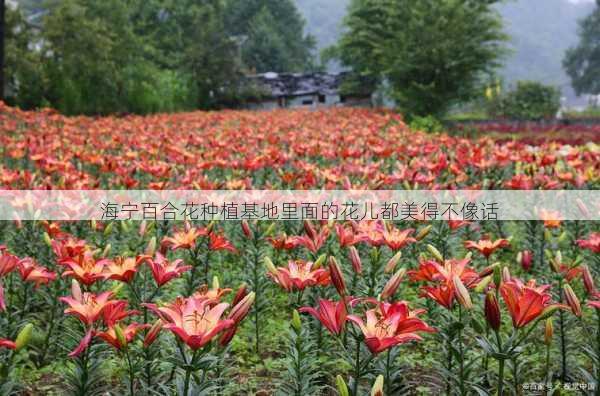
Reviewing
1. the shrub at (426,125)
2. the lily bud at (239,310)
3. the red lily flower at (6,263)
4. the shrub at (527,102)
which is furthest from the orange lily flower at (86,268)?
the shrub at (527,102)

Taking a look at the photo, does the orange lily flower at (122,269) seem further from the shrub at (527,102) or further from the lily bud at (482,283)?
the shrub at (527,102)

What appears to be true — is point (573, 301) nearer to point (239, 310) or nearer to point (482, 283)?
point (482, 283)

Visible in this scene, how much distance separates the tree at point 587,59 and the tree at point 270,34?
27162 mm

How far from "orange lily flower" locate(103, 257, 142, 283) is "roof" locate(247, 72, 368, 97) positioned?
32435mm

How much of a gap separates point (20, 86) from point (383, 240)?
16524 mm

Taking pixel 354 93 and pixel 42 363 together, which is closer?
pixel 42 363

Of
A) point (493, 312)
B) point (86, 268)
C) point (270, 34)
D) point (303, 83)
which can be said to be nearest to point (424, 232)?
point (493, 312)

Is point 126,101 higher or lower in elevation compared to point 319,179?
higher

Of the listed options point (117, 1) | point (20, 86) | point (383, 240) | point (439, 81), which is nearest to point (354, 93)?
point (439, 81)

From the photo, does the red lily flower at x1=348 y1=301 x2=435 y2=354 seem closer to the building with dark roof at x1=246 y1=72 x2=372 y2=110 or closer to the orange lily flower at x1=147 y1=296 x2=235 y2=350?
the orange lily flower at x1=147 y1=296 x2=235 y2=350

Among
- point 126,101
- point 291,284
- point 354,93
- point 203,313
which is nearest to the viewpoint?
point 203,313

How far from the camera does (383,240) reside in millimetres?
2484

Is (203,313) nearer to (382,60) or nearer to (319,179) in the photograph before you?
(319,179)

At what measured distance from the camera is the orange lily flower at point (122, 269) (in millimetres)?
2043
